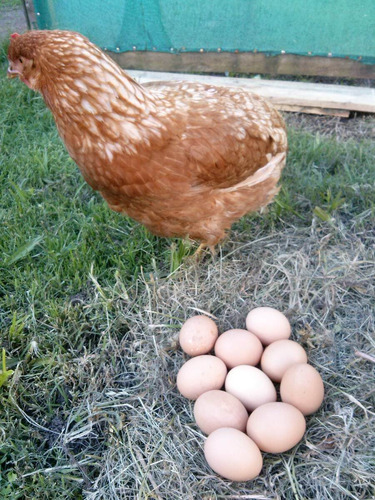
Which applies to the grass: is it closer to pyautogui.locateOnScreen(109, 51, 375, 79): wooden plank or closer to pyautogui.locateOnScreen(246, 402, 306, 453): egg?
pyautogui.locateOnScreen(246, 402, 306, 453): egg

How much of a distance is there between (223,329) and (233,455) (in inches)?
25.2

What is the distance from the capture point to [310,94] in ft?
11.4

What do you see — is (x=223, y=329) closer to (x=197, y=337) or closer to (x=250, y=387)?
(x=197, y=337)

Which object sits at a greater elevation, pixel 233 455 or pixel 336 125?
pixel 336 125

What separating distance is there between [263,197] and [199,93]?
575 millimetres

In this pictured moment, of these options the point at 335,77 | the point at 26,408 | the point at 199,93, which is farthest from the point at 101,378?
the point at 335,77

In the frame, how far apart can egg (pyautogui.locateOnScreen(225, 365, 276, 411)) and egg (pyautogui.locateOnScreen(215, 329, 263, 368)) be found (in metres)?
0.07

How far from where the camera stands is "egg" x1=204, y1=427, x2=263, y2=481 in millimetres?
1307

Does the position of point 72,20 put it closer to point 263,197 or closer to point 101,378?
point 263,197

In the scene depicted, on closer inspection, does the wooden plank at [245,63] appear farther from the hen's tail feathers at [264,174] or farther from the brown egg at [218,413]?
the brown egg at [218,413]

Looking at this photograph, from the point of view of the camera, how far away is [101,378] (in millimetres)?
1696

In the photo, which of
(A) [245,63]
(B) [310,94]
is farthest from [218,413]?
(A) [245,63]

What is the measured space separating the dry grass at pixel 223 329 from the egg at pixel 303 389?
8cm

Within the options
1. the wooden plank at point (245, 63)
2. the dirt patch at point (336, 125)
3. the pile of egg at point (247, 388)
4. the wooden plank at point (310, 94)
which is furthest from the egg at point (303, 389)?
the wooden plank at point (245, 63)
